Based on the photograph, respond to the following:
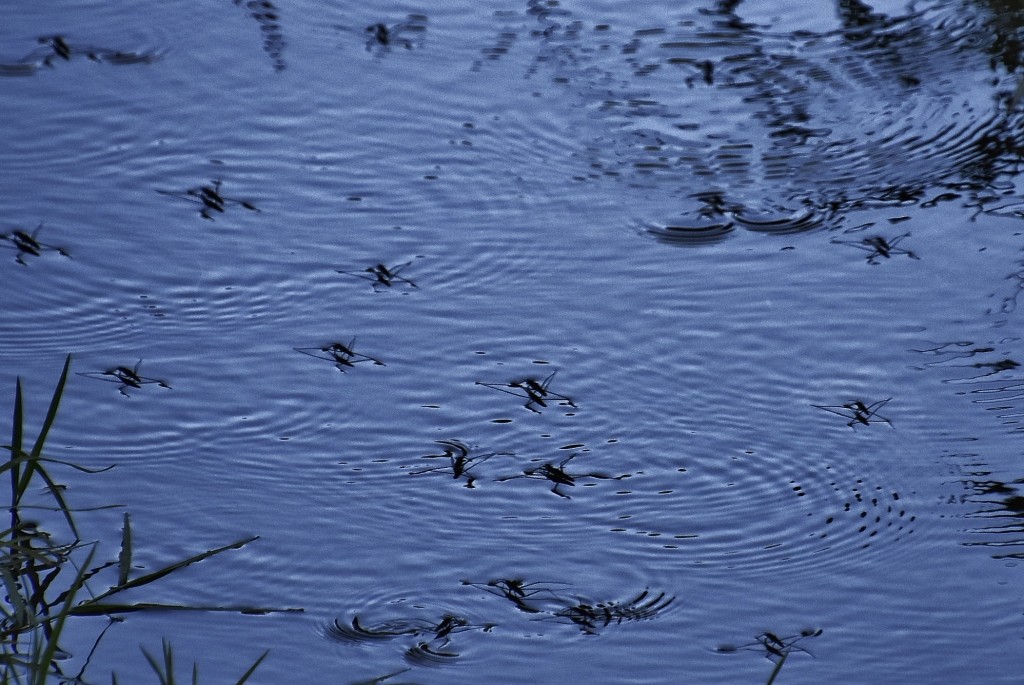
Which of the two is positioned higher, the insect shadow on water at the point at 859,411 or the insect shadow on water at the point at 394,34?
the insect shadow on water at the point at 394,34

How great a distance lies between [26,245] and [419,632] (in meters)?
1.35

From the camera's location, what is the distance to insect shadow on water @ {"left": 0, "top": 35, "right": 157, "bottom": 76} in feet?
10.6

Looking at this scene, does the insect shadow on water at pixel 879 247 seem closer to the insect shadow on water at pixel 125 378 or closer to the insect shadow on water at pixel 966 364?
the insect shadow on water at pixel 966 364

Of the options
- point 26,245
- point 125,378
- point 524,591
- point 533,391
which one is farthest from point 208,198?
point 524,591

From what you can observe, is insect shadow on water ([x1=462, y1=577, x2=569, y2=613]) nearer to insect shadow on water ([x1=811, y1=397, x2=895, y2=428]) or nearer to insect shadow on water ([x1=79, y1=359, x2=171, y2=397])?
insect shadow on water ([x1=811, y1=397, x2=895, y2=428])

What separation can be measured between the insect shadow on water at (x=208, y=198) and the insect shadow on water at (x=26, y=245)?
0.28 metres

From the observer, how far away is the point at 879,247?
8.66ft

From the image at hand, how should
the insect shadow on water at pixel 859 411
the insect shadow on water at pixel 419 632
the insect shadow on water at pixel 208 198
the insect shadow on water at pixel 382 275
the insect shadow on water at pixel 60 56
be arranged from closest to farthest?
the insect shadow on water at pixel 419 632
the insect shadow on water at pixel 859 411
the insect shadow on water at pixel 382 275
the insect shadow on water at pixel 208 198
the insect shadow on water at pixel 60 56

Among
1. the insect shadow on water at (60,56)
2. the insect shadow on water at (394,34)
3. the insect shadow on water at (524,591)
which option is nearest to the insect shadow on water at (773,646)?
the insect shadow on water at (524,591)

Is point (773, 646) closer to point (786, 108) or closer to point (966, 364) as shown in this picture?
point (966, 364)

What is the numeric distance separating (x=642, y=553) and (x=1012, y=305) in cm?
101

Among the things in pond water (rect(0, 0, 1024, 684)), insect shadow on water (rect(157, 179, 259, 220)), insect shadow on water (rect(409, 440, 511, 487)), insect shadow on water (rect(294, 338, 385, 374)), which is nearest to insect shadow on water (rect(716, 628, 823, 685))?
pond water (rect(0, 0, 1024, 684))

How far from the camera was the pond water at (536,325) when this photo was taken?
188cm

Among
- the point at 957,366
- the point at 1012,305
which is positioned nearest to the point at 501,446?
the point at 957,366
